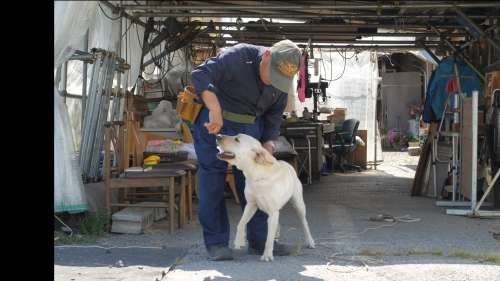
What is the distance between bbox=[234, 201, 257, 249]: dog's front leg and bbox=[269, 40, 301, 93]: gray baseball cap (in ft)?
3.28

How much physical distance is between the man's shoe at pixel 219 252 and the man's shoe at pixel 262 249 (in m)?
0.28

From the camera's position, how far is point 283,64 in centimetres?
459

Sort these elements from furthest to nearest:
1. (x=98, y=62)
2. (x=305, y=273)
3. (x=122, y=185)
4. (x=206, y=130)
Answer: (x=98, y=62) < (x=122, y=185) < (x=206, y=130) < (x=305, y=273)

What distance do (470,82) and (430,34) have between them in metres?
1.13

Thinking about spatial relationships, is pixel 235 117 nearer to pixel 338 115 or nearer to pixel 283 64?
pixel 283 64

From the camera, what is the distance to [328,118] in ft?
48.6

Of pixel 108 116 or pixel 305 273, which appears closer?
pixel 305 273

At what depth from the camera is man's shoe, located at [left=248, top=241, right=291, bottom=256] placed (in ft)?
17.1

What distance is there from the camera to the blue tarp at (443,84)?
892 centimetres

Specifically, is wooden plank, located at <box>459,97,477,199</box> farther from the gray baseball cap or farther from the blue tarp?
the gray baseball cap
